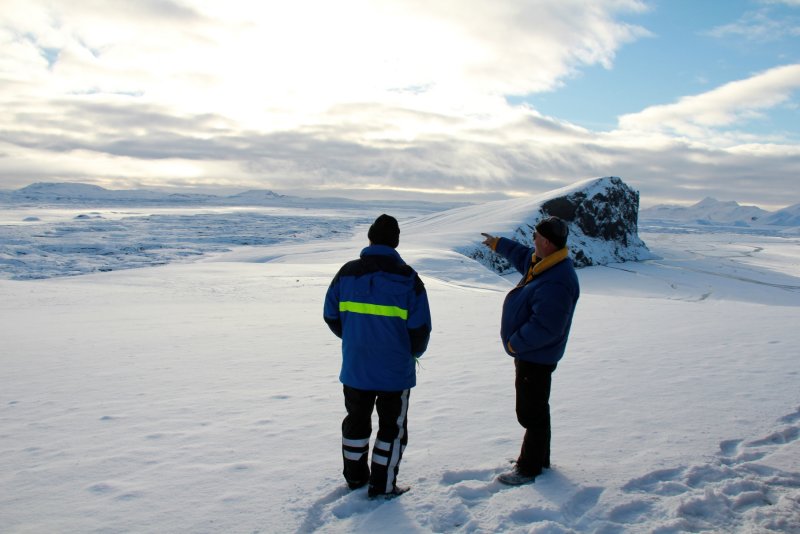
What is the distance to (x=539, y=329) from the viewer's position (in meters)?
3.79

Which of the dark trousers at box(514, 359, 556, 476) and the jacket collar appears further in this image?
the dark trousers at box(514, 359, 556, 476)

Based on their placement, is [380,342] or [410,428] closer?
[380,342]

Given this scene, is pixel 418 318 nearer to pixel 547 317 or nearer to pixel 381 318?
pixel 381 318

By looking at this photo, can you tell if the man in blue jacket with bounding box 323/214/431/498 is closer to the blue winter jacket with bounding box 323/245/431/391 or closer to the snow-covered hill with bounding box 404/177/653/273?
the blue winter jacket with bounding box 323/245/431/391

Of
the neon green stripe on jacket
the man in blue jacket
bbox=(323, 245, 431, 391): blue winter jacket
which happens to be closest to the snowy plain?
the man in blue jacket

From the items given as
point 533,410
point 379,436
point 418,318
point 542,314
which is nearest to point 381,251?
point 418,318

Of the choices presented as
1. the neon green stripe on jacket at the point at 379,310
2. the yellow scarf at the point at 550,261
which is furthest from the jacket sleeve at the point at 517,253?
the neon green stripe on jacket at the point at 379,310

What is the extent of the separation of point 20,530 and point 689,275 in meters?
36.0

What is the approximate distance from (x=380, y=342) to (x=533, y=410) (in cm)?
122

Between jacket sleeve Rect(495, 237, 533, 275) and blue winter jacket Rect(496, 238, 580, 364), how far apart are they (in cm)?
47

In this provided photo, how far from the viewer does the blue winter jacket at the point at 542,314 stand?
149 inches

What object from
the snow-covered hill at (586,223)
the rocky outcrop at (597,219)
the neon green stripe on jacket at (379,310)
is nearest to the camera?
the neon green stripe on jacket at (379,310)

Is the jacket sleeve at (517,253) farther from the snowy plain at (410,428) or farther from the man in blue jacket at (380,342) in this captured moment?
the snowy plain at (410,428)

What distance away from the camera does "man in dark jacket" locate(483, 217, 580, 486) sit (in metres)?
3.80
